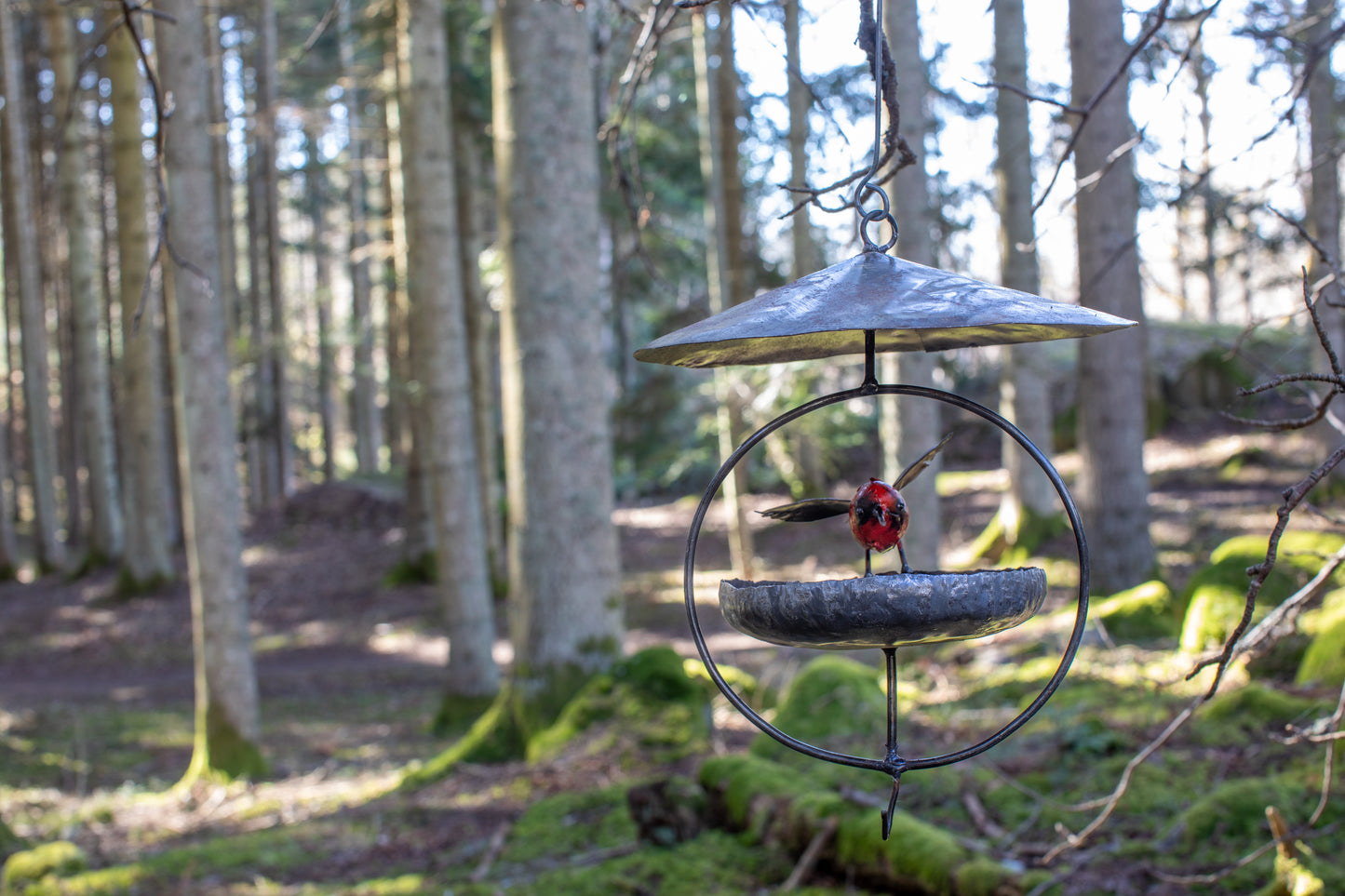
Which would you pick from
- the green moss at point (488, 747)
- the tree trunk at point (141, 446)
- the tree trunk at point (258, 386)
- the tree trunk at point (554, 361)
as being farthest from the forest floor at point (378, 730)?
the tree trunk at point (258, 386)

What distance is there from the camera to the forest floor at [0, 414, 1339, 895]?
16.9 feet

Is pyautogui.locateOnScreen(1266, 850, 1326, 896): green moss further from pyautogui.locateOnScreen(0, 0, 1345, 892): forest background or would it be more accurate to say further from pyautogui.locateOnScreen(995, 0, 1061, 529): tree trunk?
pyautogui.locateOnScreen(995, 0, 1061, 529): tree trunk

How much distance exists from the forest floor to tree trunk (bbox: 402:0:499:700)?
1076 millimetres

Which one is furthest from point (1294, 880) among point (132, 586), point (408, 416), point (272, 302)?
point (272, 302)

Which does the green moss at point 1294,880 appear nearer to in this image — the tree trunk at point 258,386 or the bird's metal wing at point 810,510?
the bird's metal wing at point 810,510

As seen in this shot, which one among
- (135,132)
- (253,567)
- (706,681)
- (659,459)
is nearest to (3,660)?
(253,567)

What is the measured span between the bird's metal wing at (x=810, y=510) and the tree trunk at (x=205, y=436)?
6.61 metres

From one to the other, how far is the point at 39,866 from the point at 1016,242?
447 inches

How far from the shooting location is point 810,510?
2.05m

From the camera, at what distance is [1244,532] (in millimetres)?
12773

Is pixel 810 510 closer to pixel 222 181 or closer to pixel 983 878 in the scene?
pixel 983 878

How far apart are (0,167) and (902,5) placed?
1830 cm

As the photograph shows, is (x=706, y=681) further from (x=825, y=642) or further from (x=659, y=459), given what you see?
(x=659, y=459)

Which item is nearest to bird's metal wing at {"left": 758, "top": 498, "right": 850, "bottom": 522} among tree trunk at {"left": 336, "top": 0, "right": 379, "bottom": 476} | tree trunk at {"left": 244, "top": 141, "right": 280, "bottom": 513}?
tree trunk at {"left": 244, "top": 141, "right": 280, "bottom": 513}
